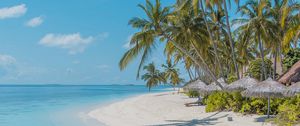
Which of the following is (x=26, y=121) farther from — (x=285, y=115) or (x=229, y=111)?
(x=285, y=115)

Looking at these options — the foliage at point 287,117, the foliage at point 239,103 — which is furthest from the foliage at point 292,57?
the foliage at point 287,117

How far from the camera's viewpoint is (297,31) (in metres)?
10.5

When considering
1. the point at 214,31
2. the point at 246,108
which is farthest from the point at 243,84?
the point at 214,31

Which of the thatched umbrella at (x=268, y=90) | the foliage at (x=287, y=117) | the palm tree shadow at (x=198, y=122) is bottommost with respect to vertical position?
the palm tree shadow at (x=198, y=122)

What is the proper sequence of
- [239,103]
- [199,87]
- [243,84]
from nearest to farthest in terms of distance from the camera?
[243,84] → [239,103] → [199,87]

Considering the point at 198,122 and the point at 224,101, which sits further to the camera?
the point at 224,101

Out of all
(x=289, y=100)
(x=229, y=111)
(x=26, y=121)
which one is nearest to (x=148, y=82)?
(x=26, y=121)

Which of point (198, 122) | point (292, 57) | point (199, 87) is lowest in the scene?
point (198, 122)

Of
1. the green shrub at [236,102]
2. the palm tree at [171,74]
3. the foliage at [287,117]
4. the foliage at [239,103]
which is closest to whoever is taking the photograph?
the foliage at [287,117]

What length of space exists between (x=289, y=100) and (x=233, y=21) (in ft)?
26.7

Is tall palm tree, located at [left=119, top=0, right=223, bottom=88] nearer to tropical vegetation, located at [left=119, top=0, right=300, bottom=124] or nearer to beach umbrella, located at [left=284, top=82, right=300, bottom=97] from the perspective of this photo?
tropical vegetation, located at [left=119, top=0, right=300, bottom=124]

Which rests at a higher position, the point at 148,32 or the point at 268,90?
the point at 148,32

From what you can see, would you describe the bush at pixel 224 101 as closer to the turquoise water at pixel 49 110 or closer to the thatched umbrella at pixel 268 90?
the thatched umbrella at pixel 268 90

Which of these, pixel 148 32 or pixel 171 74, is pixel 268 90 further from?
pixel 171 74
